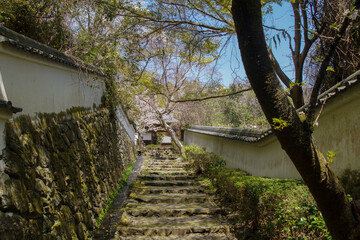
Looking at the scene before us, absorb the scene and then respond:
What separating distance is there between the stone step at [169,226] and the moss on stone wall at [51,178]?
712 millimetres

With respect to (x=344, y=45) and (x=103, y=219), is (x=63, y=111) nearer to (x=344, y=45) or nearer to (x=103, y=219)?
(x=103, y=219)

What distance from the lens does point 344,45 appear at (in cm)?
533

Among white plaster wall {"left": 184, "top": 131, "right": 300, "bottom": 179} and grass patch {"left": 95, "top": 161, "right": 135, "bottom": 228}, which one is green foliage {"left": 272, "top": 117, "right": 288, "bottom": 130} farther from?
grass patch {"left": 95, "top": 161, "right": 135, "bottom": 228}

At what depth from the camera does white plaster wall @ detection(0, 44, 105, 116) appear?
309cm

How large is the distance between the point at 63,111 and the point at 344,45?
551 centimetres

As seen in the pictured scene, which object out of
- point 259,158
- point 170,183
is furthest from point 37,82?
point 170,183

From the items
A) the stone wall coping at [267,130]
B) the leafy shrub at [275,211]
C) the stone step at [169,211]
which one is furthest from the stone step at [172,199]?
the stone wall coping at [267,130]

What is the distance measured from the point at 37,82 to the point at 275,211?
13.1ft

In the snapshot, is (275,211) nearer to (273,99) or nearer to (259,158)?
(273,99)

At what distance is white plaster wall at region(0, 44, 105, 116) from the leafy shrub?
3.81m

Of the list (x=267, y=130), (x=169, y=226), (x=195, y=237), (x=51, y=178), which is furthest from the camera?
(x=267, y=130)

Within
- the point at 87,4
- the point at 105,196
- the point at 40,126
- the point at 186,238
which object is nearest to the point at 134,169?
the point at 105,196

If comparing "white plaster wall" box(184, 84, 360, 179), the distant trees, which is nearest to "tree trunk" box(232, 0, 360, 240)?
"white plaster wall" box(184, 84, 360, 179)

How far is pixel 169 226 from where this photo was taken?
5.78 metres
